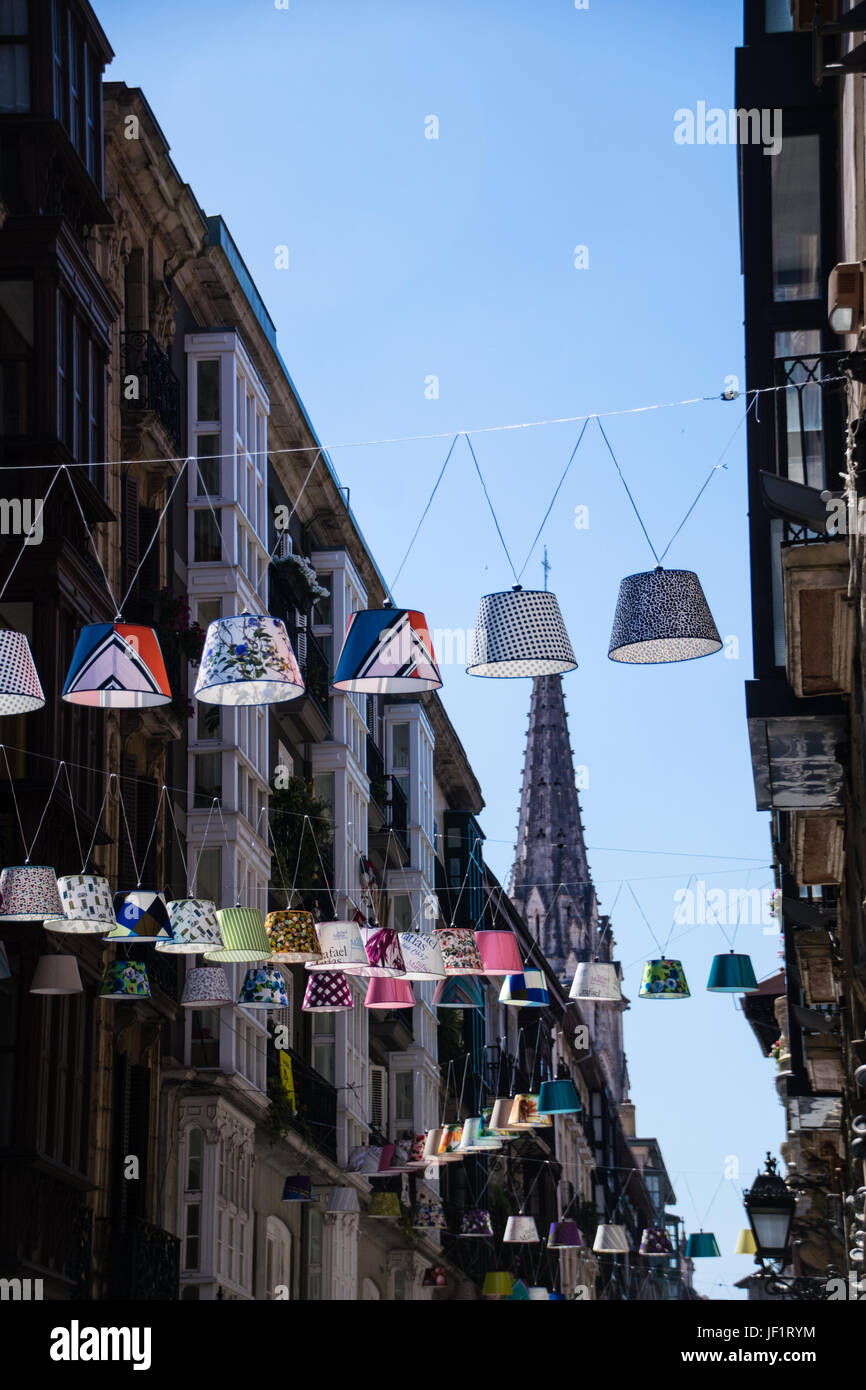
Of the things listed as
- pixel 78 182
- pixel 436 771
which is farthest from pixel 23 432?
pixel 436 771

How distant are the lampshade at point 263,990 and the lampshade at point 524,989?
591 centimetres

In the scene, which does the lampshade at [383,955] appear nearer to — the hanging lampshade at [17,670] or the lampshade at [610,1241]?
the hanging lampshade at [17,670]

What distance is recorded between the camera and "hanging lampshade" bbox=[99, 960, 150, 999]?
21656 millimetres

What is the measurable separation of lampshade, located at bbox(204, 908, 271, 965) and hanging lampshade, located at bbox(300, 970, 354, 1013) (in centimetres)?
522

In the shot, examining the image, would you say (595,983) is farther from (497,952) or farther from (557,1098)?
(557,1098)

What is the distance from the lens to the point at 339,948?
24.0m

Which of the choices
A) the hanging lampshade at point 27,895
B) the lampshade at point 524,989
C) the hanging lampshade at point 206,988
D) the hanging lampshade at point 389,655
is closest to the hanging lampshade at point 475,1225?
the lampshade at point 524,989

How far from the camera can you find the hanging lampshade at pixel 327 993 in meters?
27.2

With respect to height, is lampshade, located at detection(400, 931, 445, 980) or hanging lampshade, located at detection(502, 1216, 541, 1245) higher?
lampshade, located at detection(400, 931, 445, 980)

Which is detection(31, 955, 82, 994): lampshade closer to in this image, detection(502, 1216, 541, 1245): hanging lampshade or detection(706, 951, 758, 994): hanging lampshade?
detection(706, 951, 758, 994): hanging lampshade

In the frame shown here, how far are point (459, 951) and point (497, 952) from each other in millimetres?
1371

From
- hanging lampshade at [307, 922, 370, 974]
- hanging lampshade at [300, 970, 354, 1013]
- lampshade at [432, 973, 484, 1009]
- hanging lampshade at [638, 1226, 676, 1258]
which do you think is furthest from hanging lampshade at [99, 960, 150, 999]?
hanging lampshade at [638, 1226, 676, 1258]

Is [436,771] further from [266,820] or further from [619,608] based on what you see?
[619,608]
